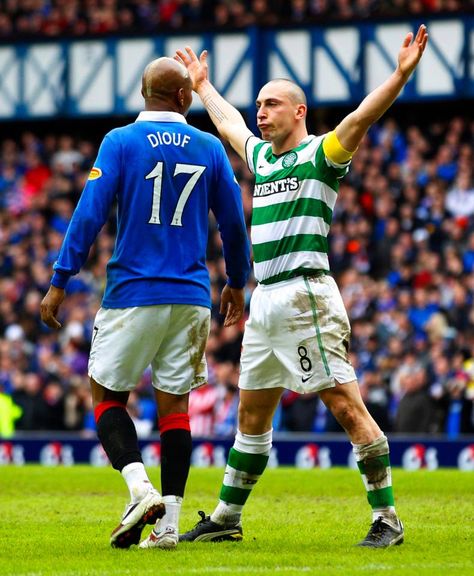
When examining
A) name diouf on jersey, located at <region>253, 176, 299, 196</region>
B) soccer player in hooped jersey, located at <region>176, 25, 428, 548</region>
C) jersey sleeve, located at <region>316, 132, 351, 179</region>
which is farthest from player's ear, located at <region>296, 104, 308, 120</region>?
name diouf on jersey, located at <region>253, 176, 299, 196</region>

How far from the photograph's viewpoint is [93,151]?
28.4 meters

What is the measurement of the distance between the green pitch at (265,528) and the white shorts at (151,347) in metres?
0.89

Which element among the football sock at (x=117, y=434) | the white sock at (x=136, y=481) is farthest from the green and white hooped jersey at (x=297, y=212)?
the white sock at (x=136, y=481)

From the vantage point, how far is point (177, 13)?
26.8 metres

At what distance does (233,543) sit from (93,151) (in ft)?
69.5

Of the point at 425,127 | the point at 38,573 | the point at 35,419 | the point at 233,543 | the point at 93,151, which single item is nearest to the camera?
the point at 38,573

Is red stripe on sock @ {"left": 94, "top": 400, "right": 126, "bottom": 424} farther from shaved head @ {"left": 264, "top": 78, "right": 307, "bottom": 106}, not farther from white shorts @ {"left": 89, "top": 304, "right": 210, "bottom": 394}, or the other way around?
shaved head @ {"left": 264, "top": 78, "right": 307, "bottom": 106}

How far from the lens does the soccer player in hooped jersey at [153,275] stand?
7.35 metres

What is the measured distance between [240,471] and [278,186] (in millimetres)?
1607

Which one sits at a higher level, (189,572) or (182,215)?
(182,215)

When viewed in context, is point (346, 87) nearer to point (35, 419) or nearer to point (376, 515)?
point (35, 419)

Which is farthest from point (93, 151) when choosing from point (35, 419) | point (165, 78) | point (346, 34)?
point (165, 78)

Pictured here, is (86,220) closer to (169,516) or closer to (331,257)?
(169,516)

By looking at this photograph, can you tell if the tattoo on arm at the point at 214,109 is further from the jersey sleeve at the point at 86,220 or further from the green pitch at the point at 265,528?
the green pitch at the point at 265,528
